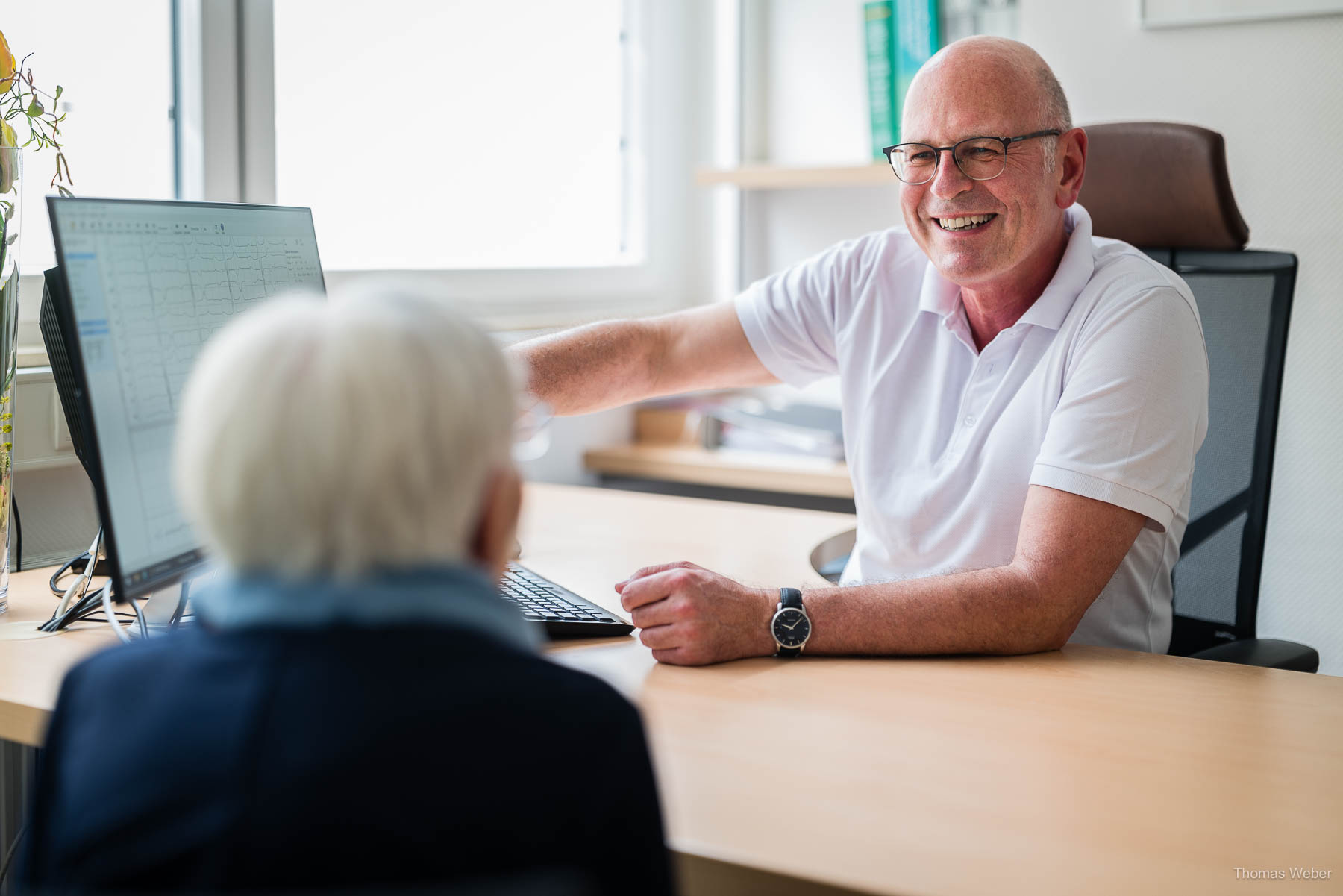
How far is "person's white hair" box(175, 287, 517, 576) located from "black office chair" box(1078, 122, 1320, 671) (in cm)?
134

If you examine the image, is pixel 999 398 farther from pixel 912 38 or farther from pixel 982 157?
pixel 912 38

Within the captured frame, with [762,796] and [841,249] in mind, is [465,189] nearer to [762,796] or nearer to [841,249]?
[841,249]

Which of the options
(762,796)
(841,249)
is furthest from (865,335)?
Result: (762,796)

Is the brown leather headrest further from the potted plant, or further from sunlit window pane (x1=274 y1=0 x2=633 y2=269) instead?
the potted plant

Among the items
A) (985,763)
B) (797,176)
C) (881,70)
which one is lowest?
(985,763)

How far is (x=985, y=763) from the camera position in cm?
92

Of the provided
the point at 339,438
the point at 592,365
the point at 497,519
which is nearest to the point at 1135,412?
the point at 592,365

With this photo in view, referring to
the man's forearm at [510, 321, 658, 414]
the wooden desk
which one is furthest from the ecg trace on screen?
the wooden desk

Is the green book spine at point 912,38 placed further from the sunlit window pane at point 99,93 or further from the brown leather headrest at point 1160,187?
the sunlit window pane at point 99,93

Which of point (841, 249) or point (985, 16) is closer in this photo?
point (841, 249)

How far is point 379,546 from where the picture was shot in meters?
0.55

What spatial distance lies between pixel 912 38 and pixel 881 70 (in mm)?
91

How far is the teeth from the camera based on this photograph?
4.98ft

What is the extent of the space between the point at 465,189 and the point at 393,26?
34 cm
